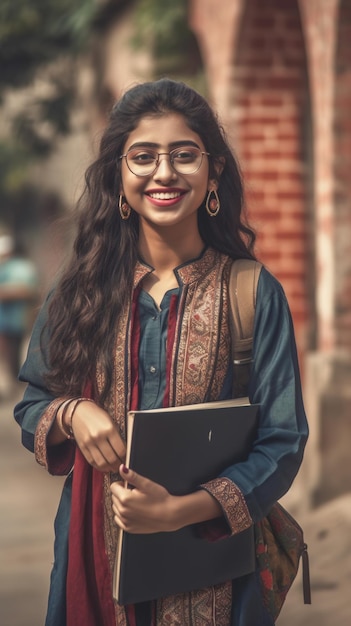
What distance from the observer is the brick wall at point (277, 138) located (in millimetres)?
8516

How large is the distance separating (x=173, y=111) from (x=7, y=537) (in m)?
4.74

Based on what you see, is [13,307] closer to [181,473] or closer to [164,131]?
[164,131]

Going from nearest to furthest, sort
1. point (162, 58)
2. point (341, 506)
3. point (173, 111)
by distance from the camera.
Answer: point (173, 111)
point (341, 506)
point (162, 58)

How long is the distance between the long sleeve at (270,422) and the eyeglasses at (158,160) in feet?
0.94

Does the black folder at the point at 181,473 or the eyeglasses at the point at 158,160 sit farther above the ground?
the eyeglasses at the point at 158,160

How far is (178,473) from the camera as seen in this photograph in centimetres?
259

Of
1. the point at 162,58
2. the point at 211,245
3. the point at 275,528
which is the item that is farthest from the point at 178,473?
the point at 162,58

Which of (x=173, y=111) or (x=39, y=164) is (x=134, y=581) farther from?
(x=39, y=164)

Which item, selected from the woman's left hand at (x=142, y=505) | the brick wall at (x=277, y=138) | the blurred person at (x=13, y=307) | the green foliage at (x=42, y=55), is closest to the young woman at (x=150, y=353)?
the woman's left hand at (x=142, y=505)

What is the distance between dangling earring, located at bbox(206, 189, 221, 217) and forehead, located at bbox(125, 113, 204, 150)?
5.4 inches

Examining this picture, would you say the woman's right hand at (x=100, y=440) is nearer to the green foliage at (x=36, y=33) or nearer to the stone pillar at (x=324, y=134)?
the stone pillar at (x=324, y=134)

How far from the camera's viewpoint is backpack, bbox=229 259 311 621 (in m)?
2.75

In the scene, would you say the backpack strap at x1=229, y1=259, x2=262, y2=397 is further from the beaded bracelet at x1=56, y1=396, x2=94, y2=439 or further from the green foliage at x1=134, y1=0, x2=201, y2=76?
the green foliage at x1=134, y1=0, x2=201, y2=76

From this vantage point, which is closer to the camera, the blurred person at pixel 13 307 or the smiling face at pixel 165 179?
the smiling face at pixel 165 179
